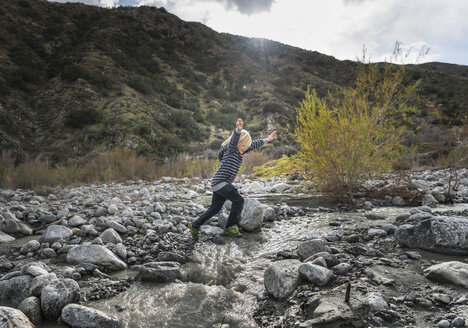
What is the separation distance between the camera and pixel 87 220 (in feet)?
13.1

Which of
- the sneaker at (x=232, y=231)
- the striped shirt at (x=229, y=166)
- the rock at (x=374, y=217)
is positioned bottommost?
the sneaker at (x=232, y=231)

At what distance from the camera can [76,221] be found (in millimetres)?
3801

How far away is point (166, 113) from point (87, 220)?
17.7m

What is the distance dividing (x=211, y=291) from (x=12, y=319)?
1.41 meters

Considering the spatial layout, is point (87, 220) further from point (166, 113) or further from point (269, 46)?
point (269, 46)

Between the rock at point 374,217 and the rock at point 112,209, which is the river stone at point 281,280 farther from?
the rock at point 112,209

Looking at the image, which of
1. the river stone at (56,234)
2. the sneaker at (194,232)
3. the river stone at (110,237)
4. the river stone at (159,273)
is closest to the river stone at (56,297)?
the river stone at (159,273)

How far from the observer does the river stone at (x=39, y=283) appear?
2.06 meters

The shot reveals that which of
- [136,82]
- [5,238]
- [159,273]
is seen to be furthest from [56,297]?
[136,82]

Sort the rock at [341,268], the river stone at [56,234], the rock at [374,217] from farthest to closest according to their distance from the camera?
the rock at [374,217] → the river stone at [56,234] → the rock at [341,268]

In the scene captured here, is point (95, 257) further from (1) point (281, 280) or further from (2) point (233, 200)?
(1) point (281, 280)

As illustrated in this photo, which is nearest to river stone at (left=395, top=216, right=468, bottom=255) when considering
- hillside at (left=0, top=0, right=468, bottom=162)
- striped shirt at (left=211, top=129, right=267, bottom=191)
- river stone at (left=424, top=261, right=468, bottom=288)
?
river stone at (left=424, top=261, right=468, bottom=288)

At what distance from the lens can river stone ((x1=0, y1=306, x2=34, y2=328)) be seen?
5.02 feet

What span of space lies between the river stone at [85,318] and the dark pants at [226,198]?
1.85 meters
